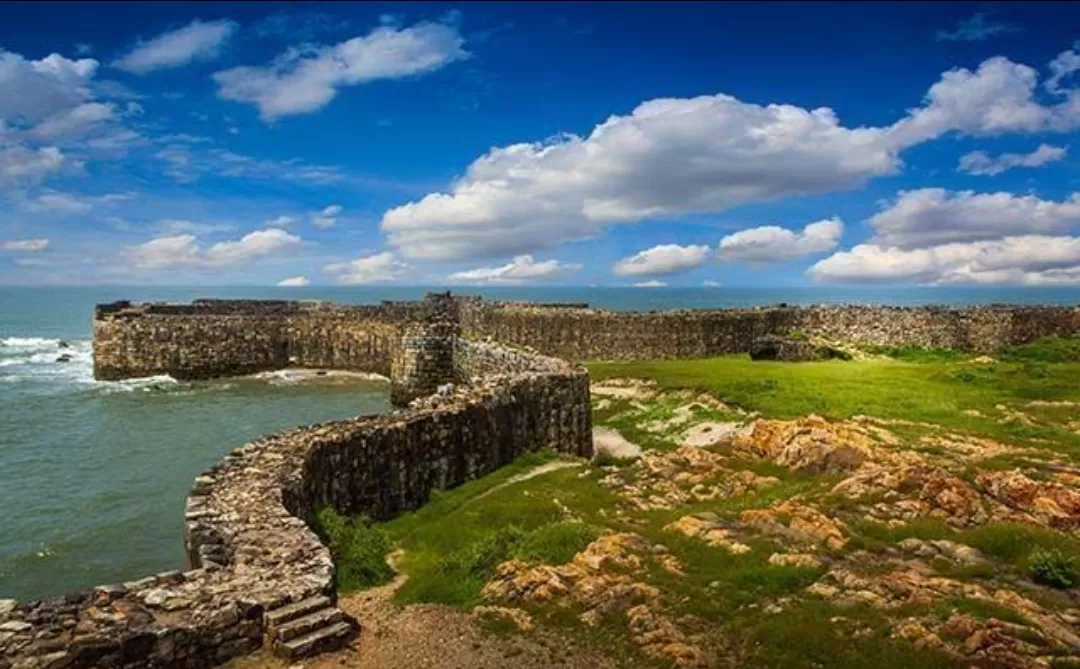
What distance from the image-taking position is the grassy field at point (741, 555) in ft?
36.7

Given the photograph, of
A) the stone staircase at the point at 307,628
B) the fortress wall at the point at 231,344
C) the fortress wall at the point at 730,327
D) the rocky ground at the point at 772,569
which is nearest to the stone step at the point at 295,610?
the stone staircase at the point at 307,628

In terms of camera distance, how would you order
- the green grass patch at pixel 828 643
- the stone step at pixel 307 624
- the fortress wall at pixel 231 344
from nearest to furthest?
1. the green grass patch at pixel 828 643
2. the stone step at pixel 307 624
3. the fortress wall at pixel 231 344

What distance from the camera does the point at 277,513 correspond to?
15547 mm

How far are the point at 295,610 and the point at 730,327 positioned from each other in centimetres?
5637

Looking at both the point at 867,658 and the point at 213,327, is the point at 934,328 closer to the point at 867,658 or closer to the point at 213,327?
the point at 213,327

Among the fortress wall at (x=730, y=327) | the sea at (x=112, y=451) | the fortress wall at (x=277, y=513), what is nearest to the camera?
the fortress wall at (x=277, y=513)

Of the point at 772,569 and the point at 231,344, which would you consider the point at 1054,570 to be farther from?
the point at 231,344

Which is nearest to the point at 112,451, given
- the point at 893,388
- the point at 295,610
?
the point at 295,610

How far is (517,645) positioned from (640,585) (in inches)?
86.5

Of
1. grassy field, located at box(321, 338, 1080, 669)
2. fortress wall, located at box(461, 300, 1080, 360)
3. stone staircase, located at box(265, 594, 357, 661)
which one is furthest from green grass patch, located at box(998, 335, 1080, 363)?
stone staircase, located at box(265, 594, 357, 661)

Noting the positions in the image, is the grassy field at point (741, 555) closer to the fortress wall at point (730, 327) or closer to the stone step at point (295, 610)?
the stone step at point (295, 610)

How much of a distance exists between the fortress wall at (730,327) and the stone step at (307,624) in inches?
1744

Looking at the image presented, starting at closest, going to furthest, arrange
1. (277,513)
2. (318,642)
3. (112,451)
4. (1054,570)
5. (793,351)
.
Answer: (318,642) → (1054,570) → (277,513) → (112,451) → (793,351)

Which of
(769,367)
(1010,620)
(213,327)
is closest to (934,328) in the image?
(769,367)
